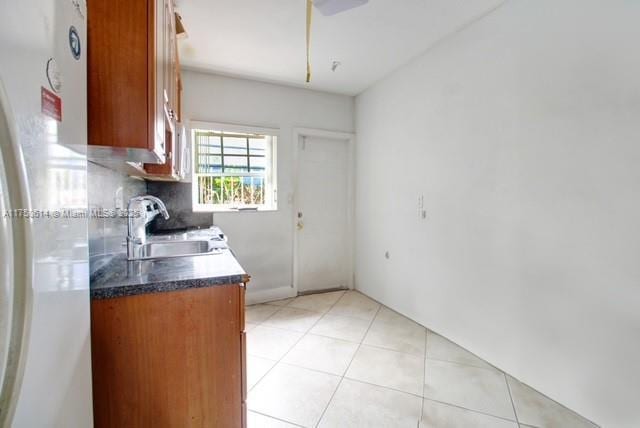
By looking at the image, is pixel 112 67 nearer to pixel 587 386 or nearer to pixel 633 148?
pixel 633 148

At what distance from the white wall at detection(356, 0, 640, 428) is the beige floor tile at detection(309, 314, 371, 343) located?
59 cm

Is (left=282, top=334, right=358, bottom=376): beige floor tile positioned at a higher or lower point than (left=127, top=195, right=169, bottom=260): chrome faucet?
lower

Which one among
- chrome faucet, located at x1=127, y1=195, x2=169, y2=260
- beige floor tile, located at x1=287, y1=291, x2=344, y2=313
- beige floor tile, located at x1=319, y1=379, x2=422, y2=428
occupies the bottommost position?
beige floor tile, located at x1=319, y1=379, x2=422, y2=428

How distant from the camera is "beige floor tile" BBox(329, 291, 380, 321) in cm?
306

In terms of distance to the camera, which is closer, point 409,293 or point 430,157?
point 430,157

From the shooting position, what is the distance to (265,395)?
1807 millimetres

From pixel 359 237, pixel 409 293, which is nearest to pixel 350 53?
pixel 359 237

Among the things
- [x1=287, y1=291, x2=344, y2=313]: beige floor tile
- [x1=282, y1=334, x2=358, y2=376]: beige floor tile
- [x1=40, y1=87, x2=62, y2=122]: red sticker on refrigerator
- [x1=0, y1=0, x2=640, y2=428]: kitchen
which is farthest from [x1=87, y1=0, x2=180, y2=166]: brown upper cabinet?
[x1=287, y1=291, x2=344, y2=313]: beige floor tile

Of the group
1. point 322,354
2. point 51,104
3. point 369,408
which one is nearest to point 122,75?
point 51,104

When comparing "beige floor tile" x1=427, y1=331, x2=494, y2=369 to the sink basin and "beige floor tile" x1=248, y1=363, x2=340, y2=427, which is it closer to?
"beige floor tile" x1=248, y1=363, x2=340, y2=427

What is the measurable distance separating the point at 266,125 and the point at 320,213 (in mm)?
1266

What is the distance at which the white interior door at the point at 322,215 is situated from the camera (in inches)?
143

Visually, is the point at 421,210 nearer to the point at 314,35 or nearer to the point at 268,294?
the point at 314,35

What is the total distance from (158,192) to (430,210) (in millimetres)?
2718
